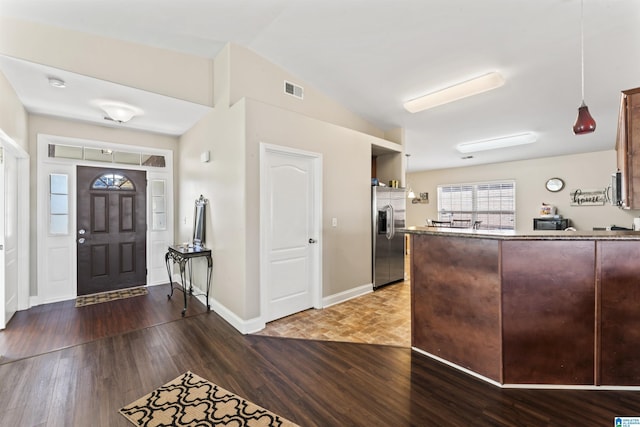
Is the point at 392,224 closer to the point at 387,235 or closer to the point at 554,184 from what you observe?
the point at 387,235

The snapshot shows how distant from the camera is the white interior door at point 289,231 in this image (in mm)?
3322

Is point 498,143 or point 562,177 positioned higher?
point 498,143

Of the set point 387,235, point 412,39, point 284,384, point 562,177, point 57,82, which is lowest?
point 284,384

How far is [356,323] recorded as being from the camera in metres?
3.35

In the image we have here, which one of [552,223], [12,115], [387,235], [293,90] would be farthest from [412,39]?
[552,223]

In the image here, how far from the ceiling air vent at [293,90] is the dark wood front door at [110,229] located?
300 cm

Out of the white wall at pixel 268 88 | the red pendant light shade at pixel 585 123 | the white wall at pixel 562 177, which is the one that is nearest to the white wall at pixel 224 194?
the white wall at pixel 268 88

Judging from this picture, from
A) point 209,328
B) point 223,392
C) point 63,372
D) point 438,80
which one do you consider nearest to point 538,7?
point 438,80

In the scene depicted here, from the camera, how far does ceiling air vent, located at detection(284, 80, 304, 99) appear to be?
3.81 metres

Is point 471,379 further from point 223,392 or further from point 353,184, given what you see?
point 353,184

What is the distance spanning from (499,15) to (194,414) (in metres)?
4.13

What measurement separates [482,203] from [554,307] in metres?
6.61

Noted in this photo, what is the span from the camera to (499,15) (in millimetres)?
2521

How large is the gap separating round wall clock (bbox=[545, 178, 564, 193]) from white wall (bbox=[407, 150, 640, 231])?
3.4 inches
